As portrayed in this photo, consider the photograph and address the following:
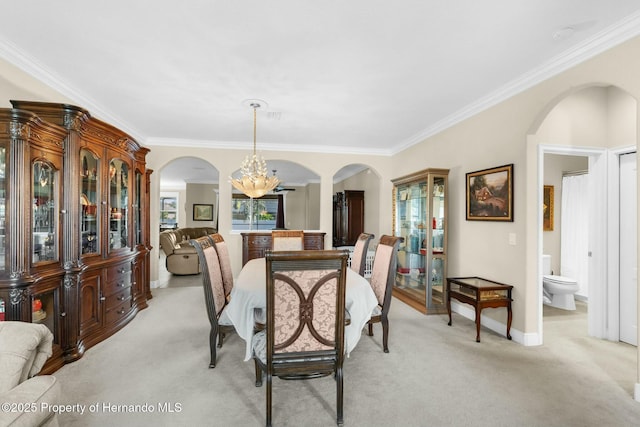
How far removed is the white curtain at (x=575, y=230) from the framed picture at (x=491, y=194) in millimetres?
2110

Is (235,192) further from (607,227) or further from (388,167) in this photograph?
(607,227)

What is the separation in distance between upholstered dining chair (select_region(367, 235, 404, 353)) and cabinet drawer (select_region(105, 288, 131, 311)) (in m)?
2.72

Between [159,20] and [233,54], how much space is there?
1.92 ft

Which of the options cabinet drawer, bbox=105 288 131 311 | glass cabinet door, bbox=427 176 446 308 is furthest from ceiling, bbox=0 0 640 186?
cabinet drawer, bbox=105 288 131 311

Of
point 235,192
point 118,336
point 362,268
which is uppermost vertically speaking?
point 235,192

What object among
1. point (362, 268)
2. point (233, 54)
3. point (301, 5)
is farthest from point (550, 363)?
point (233, 54)

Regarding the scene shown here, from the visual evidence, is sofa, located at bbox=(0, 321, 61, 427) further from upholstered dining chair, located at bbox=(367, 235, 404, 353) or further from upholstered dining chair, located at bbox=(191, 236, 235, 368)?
upholstered dining chair, located at bbox=(367, 235, 404, 353)

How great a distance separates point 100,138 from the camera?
3107 mm

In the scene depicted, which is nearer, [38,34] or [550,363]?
[38,34]

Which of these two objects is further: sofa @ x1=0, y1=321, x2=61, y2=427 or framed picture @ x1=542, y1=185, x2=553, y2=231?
framed picture @ x1=542, y1=185, x2=553, y2=231

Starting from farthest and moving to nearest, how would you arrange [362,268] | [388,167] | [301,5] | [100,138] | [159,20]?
[388,167], [362,268], [100,138], [159,20], [301,5]

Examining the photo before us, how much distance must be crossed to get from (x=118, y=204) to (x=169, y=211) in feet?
31.7

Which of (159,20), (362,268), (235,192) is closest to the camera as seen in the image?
(159,20)

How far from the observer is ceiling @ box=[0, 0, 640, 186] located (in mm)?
1986
